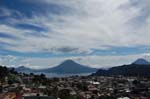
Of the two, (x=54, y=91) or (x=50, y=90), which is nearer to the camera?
(x=54, y=91)

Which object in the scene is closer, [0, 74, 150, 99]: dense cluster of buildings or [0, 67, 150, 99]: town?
[0, 74, 150, 99]: dense cluster of buildings

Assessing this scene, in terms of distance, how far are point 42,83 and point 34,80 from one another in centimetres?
909

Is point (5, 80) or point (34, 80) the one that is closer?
point (5, 80)

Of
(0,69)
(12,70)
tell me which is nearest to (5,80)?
(0,69)

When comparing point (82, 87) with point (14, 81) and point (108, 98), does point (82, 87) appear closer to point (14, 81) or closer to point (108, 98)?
point (14, 81)

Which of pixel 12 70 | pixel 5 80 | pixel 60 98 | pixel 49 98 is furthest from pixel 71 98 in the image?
pixel 12 70

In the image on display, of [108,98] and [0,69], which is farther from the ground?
[0,69]

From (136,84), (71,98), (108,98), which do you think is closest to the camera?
(71,98)

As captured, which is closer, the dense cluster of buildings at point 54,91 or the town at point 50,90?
the dense cluster of buildings at point 54,91

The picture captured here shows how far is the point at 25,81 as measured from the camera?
124 metres

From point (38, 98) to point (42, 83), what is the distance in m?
55.8

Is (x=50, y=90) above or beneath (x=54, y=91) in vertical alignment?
above

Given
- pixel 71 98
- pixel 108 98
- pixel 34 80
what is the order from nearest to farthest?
1. pixel 71 98
2. pixel 108 98
3. pixel 34 80

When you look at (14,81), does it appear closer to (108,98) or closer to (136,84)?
(108,98)
